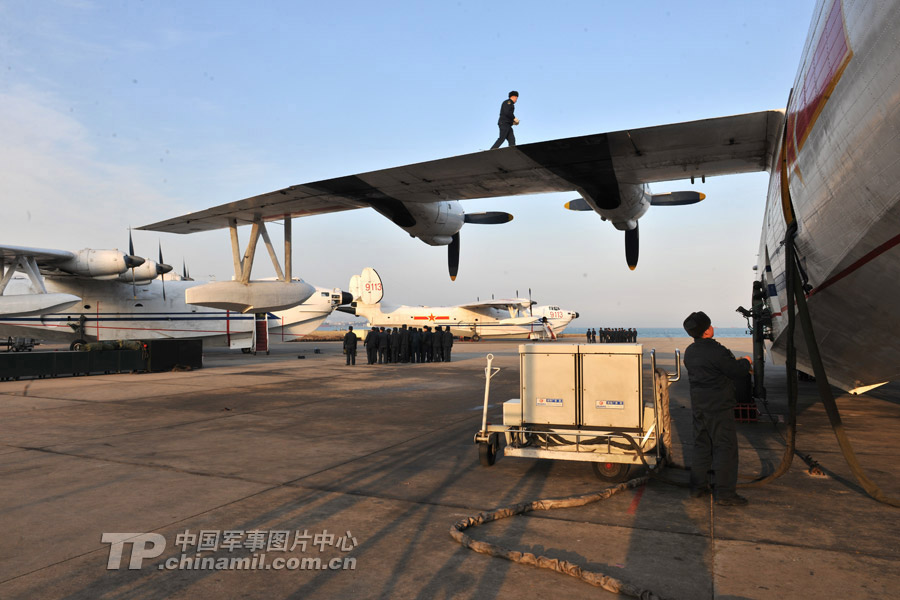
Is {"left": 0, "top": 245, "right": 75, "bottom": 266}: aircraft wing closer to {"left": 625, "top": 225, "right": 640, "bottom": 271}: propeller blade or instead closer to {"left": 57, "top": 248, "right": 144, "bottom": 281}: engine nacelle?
{"left": 57, "top": 248, "right": 144, "bottom": 281}: engine nacelle

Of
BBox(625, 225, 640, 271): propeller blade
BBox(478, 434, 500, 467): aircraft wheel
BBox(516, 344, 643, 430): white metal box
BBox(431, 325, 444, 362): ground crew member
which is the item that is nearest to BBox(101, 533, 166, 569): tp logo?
BBox(478, 434, 500, 467): aircraft wheel

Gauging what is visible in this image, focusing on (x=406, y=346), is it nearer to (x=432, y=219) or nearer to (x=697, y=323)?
(x=432, y=219)

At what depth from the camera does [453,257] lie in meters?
12.7

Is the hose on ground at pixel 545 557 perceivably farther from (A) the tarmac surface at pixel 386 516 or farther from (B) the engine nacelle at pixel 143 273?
(B) the engine nacelle at pixel 143 273

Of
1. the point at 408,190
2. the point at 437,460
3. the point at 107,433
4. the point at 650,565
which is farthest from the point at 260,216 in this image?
the point at 650,565

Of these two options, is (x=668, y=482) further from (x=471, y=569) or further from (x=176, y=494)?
(x=176, y=494)

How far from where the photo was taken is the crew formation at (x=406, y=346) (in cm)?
2152

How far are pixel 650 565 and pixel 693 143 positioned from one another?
5.35 metres

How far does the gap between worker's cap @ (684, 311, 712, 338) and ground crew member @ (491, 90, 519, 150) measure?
190 inches

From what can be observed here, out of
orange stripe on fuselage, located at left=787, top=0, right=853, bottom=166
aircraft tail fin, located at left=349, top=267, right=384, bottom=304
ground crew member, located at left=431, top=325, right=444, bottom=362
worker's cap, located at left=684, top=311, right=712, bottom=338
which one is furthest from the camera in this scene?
aircraft tail fin, located at left=349, top=267, right=384, bottom=304

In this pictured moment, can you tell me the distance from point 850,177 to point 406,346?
62.0 feet

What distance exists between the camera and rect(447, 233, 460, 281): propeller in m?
12.5

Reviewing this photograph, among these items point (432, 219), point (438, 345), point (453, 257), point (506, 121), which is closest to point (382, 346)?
point (438, 345)

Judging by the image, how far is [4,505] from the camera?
15.3ft
